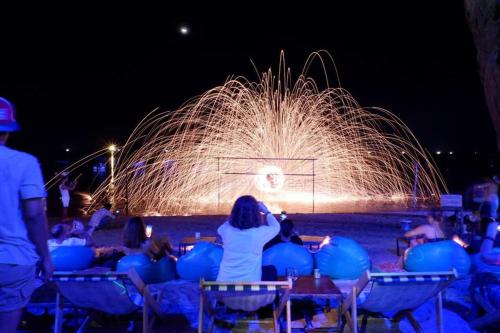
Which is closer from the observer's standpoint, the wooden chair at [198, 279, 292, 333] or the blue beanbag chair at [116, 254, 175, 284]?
the wooden chair at [198, 279, 292, 333]

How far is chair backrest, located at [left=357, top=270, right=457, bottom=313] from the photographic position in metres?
4.07

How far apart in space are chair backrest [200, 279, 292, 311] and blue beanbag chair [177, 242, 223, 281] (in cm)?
130

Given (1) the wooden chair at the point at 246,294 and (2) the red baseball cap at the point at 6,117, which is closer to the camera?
(2) the red baseball cap at the point at 6,117

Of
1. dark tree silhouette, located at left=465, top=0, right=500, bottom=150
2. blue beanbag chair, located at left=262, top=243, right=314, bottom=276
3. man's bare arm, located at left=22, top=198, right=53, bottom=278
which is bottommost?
blue beanbag chair, located at left=262, top=243, right=314, bottom=276

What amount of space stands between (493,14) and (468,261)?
3.10 meters

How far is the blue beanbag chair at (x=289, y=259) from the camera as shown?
216 inches

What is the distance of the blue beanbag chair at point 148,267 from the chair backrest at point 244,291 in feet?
4.52

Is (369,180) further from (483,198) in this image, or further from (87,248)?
(87,248)

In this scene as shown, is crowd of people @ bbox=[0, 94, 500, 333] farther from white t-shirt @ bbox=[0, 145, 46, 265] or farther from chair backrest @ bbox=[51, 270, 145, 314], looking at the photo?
chair backrest @ bbox=[51, 270, 145, 314]

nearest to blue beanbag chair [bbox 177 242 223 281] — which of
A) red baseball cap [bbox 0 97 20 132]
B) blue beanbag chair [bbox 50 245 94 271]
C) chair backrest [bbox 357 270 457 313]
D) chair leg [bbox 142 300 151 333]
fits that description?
chair leg [bbox 142 300 151 333]

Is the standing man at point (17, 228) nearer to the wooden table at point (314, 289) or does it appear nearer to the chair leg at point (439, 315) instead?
the wooden table at point (314, 289)

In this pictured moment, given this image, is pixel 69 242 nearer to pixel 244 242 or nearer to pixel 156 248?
pixel 156 248

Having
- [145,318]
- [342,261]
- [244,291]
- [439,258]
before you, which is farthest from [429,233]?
[145,318]

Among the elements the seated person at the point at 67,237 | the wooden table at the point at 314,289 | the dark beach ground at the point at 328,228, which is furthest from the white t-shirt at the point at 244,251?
the dark beach ground at the point at 328,228
